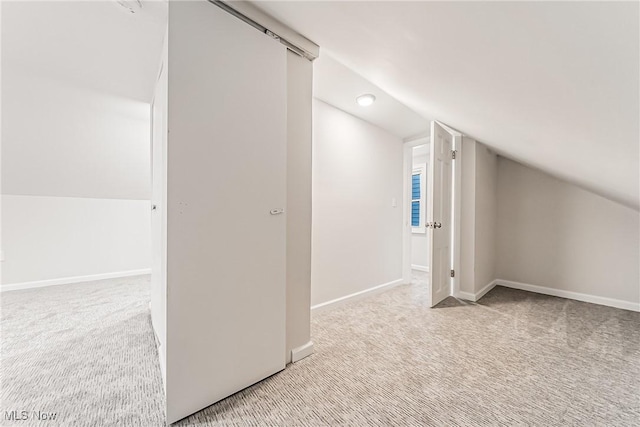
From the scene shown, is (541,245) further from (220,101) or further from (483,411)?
(220,101)

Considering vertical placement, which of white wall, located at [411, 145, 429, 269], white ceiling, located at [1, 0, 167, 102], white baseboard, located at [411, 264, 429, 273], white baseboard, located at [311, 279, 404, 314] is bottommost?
white baseboard, located at [411, 264, 429, 273]

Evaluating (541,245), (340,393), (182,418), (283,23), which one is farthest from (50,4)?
(541,245)

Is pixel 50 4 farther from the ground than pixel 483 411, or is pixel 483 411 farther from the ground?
pixel 50 4

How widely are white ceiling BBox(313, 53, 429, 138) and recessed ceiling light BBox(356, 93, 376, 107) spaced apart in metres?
0.04

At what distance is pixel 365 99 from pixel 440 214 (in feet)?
4.70

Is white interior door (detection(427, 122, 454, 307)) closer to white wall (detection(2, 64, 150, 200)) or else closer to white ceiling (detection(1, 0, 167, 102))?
white ceiling (detection(1, 0, 167, 102))

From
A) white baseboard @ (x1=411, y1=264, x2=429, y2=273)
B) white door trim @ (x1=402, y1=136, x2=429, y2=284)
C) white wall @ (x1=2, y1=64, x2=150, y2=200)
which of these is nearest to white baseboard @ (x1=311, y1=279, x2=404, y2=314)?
white door trim @ (x1=402, y1=136, x2=429, y2=284)

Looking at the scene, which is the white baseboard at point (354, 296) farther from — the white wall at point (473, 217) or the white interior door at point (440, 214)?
the white wall at point (473, 217)

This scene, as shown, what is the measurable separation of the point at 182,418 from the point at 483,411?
56.3 inches

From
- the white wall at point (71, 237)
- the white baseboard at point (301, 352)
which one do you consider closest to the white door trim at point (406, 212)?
the white baseboard at point (301, 352)

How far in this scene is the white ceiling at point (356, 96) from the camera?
203 centimetres

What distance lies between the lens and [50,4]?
1327 mm

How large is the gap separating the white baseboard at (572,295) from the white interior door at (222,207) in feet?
11.0

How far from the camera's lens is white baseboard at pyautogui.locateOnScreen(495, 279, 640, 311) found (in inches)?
104
